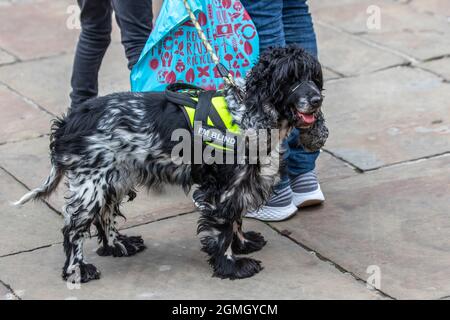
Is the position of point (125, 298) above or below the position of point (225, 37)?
below

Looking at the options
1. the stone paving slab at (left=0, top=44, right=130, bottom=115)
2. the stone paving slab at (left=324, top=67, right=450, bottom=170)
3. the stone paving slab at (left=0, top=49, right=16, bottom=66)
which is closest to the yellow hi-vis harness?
the stone paving slab at (left=324, top=67, right=450, bottom=170)

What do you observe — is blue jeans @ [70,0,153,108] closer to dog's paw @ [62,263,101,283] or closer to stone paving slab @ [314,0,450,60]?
dog's paw @ [62,263,101,283]

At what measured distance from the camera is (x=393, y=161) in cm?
642

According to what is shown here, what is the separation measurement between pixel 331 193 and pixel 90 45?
74.1 inches

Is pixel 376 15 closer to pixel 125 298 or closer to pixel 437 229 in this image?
pixel 437 229

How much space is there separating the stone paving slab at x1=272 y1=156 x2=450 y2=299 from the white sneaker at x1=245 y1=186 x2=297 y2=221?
5 centimetres

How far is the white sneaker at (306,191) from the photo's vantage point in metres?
5.82

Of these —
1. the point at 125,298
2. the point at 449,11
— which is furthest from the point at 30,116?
the point at 449,11

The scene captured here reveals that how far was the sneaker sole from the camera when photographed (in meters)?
5.81

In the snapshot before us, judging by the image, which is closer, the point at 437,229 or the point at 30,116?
the point at 437,229

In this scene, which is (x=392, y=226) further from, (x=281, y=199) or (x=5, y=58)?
(x=5, y=58)
